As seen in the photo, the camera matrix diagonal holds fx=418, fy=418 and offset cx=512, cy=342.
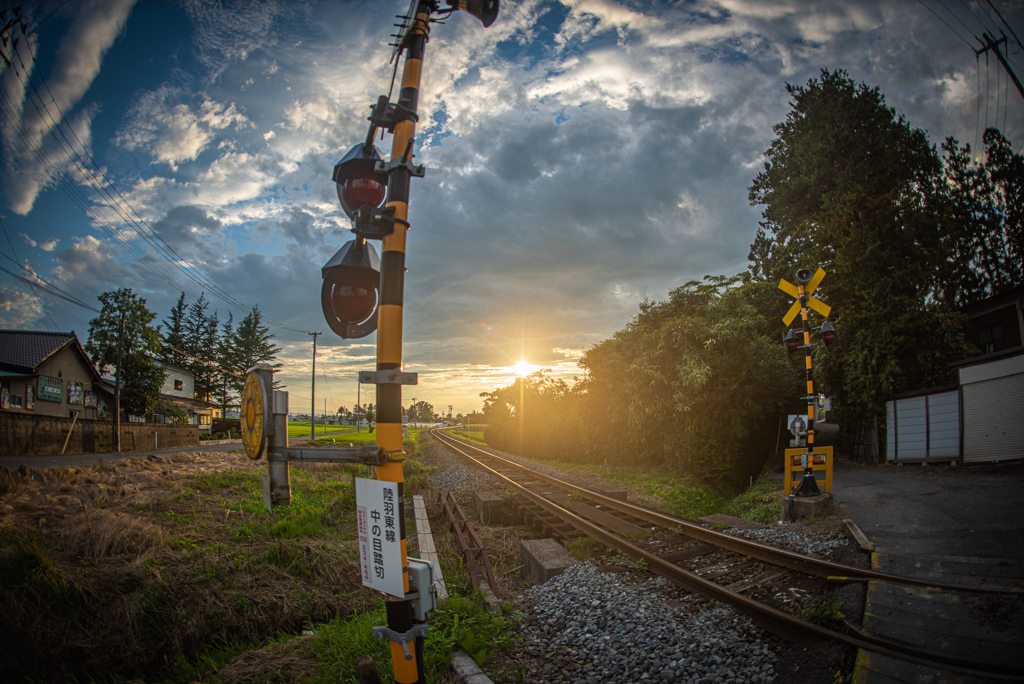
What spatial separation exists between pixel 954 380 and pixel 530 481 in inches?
552

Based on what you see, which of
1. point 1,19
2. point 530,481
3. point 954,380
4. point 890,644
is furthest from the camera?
point 530,481

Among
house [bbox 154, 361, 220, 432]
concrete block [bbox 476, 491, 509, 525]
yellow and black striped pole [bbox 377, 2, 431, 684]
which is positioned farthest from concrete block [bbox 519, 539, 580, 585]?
house [bbox 154, 361, 220, 432]

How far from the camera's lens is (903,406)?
13688 mm

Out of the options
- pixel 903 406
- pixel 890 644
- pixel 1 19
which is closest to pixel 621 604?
pixel 890 644

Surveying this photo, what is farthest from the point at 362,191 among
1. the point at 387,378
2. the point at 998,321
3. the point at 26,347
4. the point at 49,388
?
the point at 49,388

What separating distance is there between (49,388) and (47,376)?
0.76 m

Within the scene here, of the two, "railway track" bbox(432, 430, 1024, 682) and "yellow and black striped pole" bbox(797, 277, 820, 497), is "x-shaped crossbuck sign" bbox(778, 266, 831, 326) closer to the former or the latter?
"yellow and black striped pole" bbox(797, 277, 820, 497)

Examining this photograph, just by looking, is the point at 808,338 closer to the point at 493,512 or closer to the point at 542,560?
the point at 542,560

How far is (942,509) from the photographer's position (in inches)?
303

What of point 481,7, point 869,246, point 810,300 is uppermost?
point 869,246

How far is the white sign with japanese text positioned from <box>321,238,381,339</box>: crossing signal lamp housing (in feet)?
3.17

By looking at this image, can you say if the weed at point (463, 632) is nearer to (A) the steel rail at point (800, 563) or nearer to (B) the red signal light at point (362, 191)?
(B) the red signal light at point (362, 191)

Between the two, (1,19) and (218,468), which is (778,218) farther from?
(218,468)

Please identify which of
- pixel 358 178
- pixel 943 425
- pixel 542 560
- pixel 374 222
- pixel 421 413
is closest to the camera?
pixel 374 222
